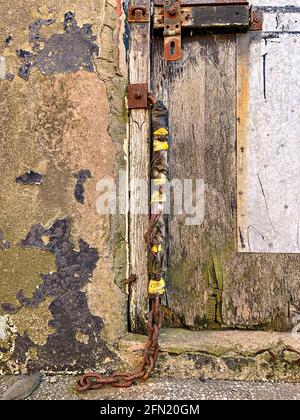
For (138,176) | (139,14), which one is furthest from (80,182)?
(139,14)

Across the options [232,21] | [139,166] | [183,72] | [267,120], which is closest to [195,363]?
[139,166]

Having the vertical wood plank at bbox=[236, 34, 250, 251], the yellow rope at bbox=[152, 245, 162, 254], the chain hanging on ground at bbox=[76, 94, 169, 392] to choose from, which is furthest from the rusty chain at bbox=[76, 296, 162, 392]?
the vertical wood plank at bbox=[236, 34, 250, 251]

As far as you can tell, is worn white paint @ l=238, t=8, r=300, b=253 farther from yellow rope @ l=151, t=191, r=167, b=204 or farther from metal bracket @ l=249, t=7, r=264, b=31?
yellow rope @ l=151, t=191, r=167, b=204

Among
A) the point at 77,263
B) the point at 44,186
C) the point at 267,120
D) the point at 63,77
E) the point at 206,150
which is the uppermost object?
the point at 63,77

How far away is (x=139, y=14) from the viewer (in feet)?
5.54

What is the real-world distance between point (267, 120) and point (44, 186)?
99 cm

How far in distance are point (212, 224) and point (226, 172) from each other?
9.2 inches

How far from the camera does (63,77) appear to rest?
5.29ft

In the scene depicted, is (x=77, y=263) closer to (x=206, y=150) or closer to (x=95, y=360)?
(x=95, y=360)

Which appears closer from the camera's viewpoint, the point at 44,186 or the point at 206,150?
the point at 44,186

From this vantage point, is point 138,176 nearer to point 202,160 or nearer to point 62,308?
point 202,160

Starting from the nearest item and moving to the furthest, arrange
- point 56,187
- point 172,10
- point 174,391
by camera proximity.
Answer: point 174,391
point 56,187
point 172,10

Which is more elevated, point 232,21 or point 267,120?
point 232,21

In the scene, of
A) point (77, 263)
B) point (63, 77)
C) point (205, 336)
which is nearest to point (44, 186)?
point (77, 263)
